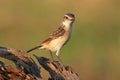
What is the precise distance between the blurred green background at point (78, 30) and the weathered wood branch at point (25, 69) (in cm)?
710

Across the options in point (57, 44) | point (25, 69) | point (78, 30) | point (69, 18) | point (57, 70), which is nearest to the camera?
point (25, 69)

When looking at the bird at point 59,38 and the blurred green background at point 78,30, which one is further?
the blurred green background at point 78,30

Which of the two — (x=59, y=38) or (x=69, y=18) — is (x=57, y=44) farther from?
(x=69, y=18)

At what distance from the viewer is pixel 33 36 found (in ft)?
66.9

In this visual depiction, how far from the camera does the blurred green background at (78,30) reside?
17891mm

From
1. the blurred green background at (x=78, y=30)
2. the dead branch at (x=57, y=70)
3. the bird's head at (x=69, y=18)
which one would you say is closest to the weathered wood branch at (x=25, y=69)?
the dead branch at (x=57, y=70)

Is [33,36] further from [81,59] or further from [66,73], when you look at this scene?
[66,73]

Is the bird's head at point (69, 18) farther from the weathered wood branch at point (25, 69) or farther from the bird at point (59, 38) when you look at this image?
the weathered wood branch at point (25, 69)

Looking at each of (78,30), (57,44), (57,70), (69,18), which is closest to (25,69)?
(57,70)

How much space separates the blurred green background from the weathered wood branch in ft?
23.3

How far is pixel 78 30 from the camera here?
20281mm

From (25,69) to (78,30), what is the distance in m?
12.3

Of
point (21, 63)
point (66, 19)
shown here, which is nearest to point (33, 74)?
point (21, 63)

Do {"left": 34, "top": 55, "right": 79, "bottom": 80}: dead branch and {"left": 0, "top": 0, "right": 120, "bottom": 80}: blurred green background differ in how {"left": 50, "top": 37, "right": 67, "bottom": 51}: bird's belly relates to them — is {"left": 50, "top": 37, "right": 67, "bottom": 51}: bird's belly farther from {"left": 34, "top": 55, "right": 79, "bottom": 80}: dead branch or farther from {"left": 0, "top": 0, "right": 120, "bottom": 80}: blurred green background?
{"left": 0, "top": 0, "right": 120, "bottom": 80}: blurred green background
